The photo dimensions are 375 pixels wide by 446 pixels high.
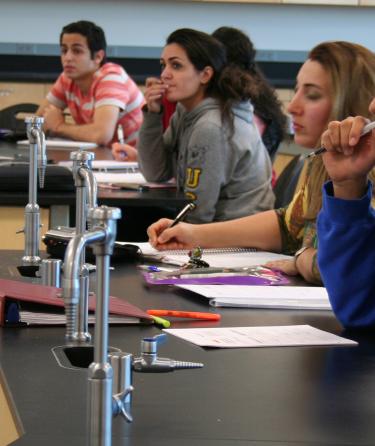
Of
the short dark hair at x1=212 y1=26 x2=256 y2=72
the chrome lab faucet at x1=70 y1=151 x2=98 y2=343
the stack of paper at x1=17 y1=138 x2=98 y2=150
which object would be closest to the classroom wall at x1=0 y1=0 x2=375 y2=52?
the stack of paper at x1=17 y1=138 x2=98 y2=150

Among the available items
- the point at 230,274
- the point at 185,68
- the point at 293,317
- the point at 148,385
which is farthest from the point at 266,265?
the point at 185,68

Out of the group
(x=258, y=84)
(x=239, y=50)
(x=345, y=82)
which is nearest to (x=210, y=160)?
(x=258, y=84)

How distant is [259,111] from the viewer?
4.01 metres

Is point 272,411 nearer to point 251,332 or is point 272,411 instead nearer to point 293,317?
point 251,332

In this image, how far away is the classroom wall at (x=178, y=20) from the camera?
6.57 m

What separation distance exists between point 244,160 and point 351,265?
1718mm

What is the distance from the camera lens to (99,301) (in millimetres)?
882

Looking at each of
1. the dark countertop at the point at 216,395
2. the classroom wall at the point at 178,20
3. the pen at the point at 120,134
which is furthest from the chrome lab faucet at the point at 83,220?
the classroom wall at the point at 178,20

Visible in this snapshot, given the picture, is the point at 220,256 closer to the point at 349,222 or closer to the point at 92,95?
the point at 349,222

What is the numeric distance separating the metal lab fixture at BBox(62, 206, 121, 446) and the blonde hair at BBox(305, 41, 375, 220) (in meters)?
1.20

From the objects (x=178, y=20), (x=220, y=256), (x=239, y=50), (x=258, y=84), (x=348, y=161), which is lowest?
(x=220, y=256)

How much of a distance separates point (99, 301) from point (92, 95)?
4377 mm

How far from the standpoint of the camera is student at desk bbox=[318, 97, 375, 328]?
1.61 meters

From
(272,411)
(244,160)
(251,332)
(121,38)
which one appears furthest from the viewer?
(121,38)
